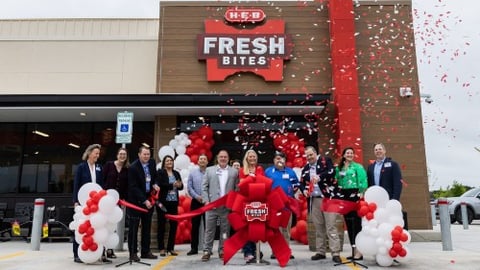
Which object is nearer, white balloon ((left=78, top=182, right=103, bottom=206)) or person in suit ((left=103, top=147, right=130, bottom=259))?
white balloon ((left=78, top=182, right=103, bottom=206))

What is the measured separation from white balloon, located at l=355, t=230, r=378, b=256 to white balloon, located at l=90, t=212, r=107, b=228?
3640mm

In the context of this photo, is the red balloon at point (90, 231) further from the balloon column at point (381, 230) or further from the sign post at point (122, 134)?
the balloon column at point (381, 230)

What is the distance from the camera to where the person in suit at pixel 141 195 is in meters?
6.15

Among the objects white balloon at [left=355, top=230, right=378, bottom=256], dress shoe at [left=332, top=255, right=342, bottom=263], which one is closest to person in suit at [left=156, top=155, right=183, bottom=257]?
dress shoe at [left=332, top=255, right=342, bottom=263]

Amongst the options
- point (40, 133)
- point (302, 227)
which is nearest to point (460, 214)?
point (302, 227)

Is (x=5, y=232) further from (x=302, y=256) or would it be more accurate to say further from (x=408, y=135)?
(x=408, y=135)

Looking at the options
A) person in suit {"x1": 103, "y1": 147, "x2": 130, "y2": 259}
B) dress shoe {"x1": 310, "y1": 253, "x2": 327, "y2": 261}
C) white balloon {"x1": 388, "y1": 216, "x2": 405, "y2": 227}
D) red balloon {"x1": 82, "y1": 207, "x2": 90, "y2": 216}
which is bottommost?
dress shoe {"x1": 310, "y1": 253, "x2": 327, "y2": 261}

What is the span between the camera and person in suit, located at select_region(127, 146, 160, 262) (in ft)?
20.2

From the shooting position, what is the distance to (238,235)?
5785 millimetres

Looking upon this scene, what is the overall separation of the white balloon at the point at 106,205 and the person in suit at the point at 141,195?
1.13ft

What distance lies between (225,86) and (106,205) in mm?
6160

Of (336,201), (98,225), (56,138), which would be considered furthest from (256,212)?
(56,138)

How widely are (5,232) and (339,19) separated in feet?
34.2

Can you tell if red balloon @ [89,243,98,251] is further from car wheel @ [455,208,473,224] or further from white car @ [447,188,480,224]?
car wheel @ [455,208,473,224]
